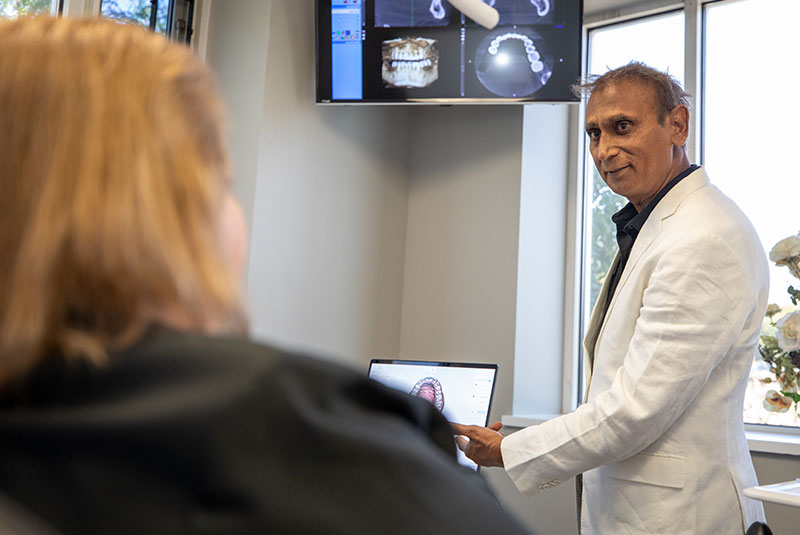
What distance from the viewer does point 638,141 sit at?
6.16 feet

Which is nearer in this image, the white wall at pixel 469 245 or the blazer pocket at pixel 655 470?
the blazer pocket at pixel 655 470

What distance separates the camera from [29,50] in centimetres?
47

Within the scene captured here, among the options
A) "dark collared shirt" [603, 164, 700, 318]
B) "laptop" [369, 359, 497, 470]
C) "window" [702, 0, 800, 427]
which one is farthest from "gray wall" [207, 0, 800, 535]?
"dark collared shirt" [603, 164, 700, 318]

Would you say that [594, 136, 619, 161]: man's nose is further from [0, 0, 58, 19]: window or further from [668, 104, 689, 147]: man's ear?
[0, 0, 58, 19]: window

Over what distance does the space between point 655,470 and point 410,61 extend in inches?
71.6

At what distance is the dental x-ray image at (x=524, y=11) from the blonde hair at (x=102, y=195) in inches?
97.8

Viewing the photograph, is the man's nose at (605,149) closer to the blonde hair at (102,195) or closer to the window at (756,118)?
the window at (756,118)

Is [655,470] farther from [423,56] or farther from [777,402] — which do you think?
[423,56]

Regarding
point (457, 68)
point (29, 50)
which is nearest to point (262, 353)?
point (29, 50)

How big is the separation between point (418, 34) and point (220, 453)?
269 cm

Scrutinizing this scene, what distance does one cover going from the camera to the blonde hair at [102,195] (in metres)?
0.41

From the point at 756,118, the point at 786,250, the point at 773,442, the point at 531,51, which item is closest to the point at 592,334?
the point at 786,250

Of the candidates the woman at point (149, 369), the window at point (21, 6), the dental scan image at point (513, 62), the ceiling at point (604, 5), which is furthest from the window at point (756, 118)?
the woman at point (149, 369)

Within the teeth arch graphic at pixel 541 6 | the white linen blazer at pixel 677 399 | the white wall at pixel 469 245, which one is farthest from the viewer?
the white wall at pixel 469 245
